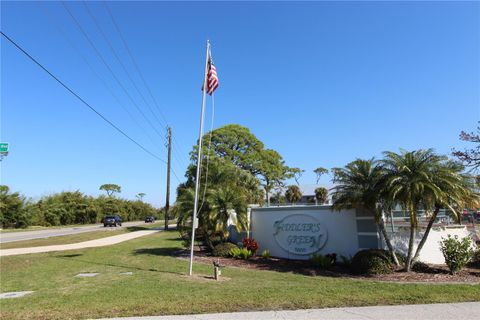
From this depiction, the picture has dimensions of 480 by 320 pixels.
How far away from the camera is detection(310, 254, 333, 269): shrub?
1328cm

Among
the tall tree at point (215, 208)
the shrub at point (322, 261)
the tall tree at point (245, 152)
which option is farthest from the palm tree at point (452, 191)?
A: the tall tree at point (245, 152)

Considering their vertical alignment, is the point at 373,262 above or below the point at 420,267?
above

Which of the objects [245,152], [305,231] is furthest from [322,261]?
[245,152]

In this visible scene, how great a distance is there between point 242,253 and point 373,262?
573cm

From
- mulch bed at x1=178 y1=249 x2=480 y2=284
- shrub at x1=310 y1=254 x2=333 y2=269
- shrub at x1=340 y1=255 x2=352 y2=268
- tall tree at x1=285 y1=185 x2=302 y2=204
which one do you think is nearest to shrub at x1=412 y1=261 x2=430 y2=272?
mulch bed at x1=178 y1=249 x2=480 y2=284

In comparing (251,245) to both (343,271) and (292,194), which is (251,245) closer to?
(343,271)

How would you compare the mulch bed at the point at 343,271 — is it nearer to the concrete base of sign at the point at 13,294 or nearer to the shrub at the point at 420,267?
the shrub at the point at 420,267

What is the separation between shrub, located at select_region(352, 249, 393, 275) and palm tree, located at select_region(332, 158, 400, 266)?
0.54 meters

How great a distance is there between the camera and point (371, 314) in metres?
6.49

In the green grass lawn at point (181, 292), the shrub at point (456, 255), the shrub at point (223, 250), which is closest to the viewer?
the green grass lawn at point (181, 292)

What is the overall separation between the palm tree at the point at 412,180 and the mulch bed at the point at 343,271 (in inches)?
33.4

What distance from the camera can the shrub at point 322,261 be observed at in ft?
43.6

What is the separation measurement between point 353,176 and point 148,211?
9351cm

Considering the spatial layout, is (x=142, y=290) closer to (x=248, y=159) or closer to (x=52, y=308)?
(x=52, y=308)
